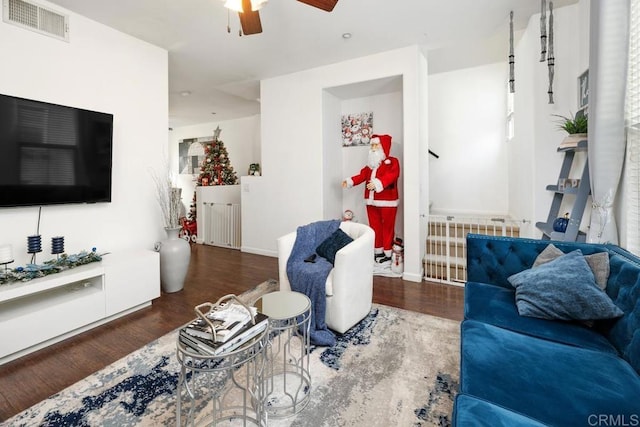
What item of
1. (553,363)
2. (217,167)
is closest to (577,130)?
(553,363)

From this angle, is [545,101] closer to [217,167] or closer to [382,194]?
[382,194]

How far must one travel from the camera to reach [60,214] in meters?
2.57

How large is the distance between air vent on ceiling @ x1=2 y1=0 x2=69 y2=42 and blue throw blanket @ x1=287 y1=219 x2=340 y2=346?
2.67 metres

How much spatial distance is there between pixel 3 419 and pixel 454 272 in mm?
3686

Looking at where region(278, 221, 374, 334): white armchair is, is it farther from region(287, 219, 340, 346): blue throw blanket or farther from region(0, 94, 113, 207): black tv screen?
region(0, 94, 113, 207): black tv screen

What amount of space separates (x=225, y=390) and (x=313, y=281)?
0.87 m

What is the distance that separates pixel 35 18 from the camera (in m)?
2.40

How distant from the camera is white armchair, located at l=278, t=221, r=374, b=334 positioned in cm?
216

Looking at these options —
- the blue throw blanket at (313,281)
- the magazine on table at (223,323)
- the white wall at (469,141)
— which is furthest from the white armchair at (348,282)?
the white wall at (469,141)

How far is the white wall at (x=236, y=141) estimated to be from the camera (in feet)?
20.4

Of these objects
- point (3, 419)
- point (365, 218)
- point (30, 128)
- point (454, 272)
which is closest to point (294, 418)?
point (3, 419)

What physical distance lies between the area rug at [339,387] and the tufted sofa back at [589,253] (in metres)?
0.58

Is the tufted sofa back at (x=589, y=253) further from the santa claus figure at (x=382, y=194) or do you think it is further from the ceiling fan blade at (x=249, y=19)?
the ceiling fan blade at (x=249, y=19)

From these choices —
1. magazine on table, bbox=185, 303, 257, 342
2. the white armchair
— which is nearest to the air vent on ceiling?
the white armchair
